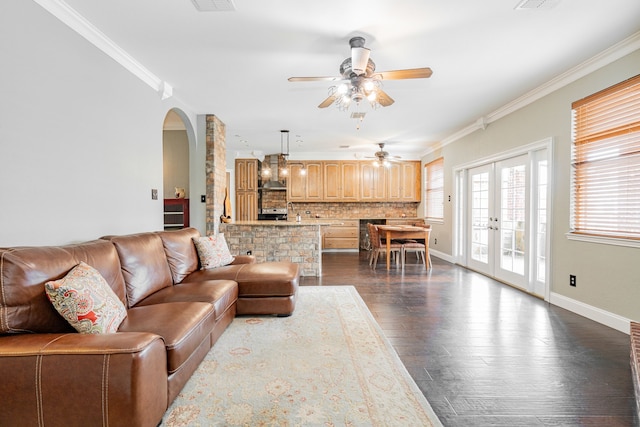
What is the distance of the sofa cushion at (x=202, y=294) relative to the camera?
A: 2.42 metres

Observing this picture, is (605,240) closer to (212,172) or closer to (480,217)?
(480,217)

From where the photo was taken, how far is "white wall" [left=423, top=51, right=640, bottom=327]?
2.83 m

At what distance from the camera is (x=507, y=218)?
4680 mm

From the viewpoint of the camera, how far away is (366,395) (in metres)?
1.85

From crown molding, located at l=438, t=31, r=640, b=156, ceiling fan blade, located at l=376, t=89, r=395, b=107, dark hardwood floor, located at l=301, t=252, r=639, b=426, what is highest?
crown molding, located at l=438, t=31, r=640, b=156

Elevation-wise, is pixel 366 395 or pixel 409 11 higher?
pixel 409 11

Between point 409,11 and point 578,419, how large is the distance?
2897mm

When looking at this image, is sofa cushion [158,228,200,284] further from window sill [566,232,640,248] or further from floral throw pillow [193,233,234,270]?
window sill [566,232,640,248]

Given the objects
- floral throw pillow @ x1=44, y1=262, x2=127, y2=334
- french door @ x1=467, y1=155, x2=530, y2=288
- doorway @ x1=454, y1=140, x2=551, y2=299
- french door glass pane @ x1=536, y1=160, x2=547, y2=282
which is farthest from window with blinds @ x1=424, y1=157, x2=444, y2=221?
floral throw pillow @ x1=44, y1=262, x2=127, y2=334

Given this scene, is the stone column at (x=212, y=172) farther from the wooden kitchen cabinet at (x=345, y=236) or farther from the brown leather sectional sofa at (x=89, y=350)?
the wooden kitchen cabinet at (x=345, y=236)

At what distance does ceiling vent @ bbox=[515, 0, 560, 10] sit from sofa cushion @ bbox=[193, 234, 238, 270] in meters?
3.69

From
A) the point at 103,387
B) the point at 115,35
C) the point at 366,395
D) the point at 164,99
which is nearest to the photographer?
the point at 103,387

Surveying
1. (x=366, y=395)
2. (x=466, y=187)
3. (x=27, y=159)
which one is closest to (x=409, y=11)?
(x=366, y=395)

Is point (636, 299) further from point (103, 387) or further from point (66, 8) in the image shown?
point (66, 8)
